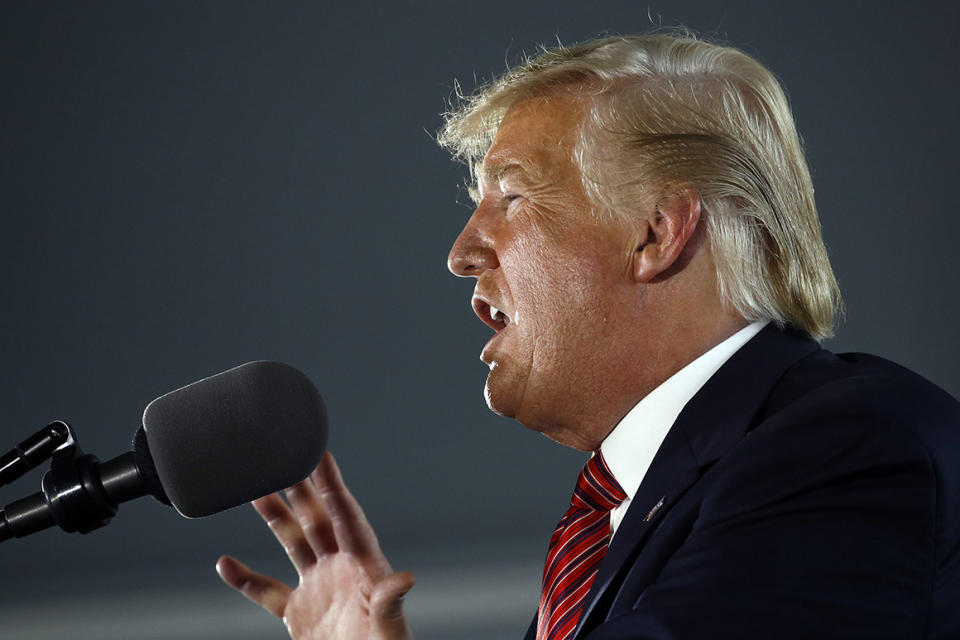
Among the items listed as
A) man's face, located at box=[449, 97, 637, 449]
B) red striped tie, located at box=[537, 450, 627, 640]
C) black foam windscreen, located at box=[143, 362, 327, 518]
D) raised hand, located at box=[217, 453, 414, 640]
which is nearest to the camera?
black foam windscreen, located at box=[143, 362, 327, 518]

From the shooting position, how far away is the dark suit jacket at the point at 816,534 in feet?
2.97

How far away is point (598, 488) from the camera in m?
1.36

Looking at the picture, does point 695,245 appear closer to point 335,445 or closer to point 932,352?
point 335,445

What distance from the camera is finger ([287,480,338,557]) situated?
157 cm

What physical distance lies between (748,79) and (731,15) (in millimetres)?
2458

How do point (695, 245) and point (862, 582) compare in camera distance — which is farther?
point (695, 245)

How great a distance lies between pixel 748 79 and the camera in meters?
1.46

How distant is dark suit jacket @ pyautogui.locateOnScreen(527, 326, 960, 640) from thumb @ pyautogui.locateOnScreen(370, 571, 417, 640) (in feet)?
1.01

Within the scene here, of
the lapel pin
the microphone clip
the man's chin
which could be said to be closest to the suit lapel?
the lapel pin

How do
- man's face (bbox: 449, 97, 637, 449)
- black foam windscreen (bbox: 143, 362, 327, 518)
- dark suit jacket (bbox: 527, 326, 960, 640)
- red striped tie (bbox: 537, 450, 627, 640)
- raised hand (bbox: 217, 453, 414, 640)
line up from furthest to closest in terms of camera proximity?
raised hand (bbox: 217, 453, 414, 640)
man's face (bbox: 449, 97, 637, 449)
red striped tie (bbox: 537, 450, 627, 640)
black foam windscreen (bbox: 143, 362, 327, 518)
dark suit jacket (bbox: 527, 326, 960, 640)

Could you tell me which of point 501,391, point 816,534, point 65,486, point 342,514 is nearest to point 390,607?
point 342,514

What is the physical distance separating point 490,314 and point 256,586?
20.4 inches

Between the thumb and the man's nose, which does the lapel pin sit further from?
the man's nose

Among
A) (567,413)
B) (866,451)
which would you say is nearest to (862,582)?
(866,451)
